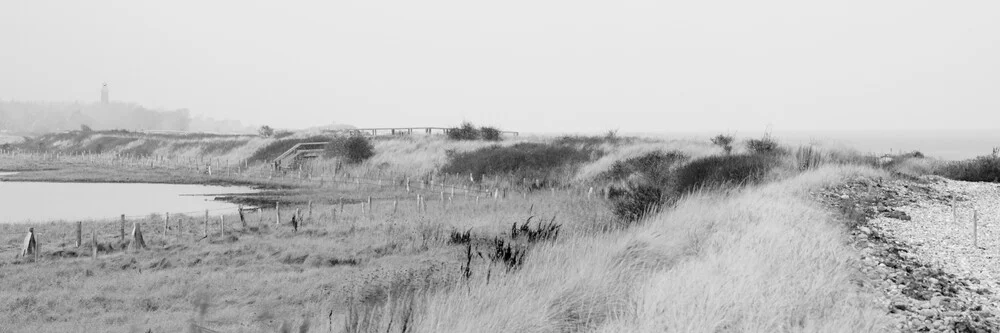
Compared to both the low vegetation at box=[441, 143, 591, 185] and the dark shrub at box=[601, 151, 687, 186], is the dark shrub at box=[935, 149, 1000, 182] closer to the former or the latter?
the dark shrub at box=[601, 151, 687, 186]

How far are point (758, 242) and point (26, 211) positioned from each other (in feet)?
74.8

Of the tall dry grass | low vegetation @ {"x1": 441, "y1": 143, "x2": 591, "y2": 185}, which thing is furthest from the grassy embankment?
low vegetation @ {"x1": 441, "y1": 143, "x2": 591, "y2": 185}

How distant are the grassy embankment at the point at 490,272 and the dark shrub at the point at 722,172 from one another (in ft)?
0.32

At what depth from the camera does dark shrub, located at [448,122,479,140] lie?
45625mm

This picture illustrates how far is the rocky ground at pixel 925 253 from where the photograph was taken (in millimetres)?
7164

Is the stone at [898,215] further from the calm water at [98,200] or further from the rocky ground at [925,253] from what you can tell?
the calm water at [98,200]

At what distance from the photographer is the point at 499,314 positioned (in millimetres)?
6316

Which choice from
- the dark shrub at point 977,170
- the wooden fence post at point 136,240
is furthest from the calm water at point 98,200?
the dark shrub at point 977,170

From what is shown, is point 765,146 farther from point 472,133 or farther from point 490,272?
point 490,272

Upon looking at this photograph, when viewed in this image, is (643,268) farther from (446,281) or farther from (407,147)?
(407,147)

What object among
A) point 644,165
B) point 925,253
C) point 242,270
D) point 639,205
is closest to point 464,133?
point 644,165

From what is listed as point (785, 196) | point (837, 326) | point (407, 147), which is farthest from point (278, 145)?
point (837, 326)

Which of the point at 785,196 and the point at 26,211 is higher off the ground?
the point at 785,196

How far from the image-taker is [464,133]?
153ft
